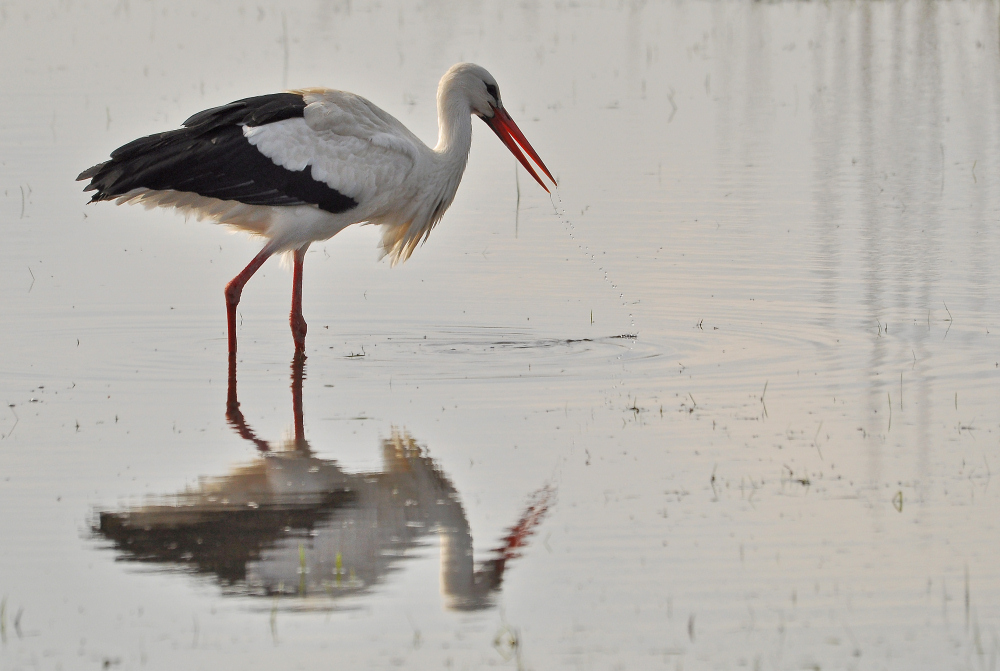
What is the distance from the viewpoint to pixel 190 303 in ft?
34.1

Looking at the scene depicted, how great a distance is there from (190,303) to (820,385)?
4235mm

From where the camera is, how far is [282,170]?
9.10 meters

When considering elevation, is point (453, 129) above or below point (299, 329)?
above

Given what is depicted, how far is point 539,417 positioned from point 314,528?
70.5 inches

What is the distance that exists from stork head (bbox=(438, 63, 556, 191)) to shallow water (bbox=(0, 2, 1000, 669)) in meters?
1.03

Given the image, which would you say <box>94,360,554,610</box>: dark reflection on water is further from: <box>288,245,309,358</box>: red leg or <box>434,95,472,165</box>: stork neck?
<box>434,95,472,165</box>: stork neck

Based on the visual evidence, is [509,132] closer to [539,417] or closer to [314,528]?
[539,417]

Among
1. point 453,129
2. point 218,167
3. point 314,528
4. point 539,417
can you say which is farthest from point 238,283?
point 314,528

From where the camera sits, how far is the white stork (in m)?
9.04

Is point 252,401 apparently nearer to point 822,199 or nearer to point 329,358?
point 329,358

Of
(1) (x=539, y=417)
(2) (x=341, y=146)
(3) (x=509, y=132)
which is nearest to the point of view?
(1) (x=539, y=417)

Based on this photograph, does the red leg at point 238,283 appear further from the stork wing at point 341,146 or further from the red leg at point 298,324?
the stork wing at point 341,146

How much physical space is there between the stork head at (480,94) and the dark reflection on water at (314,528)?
3421 mm

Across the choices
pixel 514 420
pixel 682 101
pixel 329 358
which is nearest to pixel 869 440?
pixel 514 420
